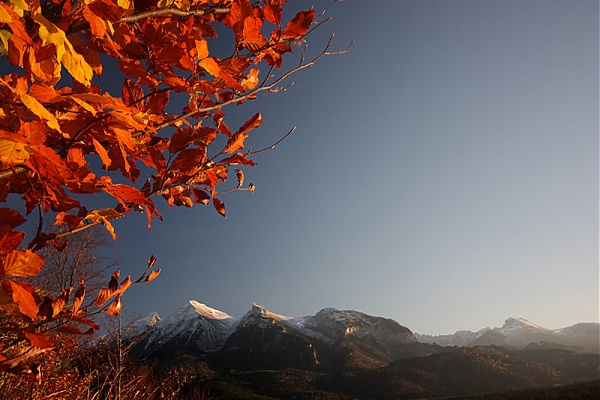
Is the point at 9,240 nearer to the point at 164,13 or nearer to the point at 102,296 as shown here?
the point at 102,296

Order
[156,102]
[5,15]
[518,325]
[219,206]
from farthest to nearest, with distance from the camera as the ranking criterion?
[518,325] < [219,206] < [156,102] < [5,15]

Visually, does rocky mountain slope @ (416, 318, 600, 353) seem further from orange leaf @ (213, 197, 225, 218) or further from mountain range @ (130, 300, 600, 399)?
orange leaf @ (213, 197, 225, 218)

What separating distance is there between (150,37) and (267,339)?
256 feet

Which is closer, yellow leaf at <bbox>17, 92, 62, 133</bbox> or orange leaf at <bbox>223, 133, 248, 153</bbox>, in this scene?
yellow leaf at <bbox>17, 92, 62, 133</bbox>

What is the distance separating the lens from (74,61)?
57 cm

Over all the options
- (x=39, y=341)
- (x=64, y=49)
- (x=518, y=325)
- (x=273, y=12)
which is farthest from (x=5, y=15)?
(x=518, y=325)

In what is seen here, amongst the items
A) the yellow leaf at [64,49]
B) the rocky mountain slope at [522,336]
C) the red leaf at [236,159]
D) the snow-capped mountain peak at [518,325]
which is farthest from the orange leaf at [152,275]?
the snow-capped mountain peak at [518,325]

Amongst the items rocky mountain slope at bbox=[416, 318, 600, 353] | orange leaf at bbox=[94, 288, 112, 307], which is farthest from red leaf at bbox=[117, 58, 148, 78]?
rocky mountain slope at bbox=[416, 318, 600, 353]

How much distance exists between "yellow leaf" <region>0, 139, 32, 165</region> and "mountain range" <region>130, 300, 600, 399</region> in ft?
60.0

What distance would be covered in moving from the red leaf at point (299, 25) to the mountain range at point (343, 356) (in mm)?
18252

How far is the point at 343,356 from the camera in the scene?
63.4 metres

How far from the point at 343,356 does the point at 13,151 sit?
70.9m

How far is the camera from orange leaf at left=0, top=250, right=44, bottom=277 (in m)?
0.57

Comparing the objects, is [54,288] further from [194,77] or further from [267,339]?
[267,339]
